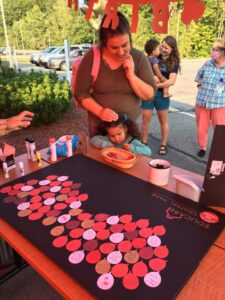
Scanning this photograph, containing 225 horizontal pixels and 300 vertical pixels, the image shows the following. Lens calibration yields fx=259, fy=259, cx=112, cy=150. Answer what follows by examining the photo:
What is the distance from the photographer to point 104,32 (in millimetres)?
1546

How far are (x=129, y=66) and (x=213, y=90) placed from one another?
1.91 m

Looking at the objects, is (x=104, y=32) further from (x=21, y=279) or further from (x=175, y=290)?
(x=21, y=279)

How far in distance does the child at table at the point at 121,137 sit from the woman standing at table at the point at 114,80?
0.08m

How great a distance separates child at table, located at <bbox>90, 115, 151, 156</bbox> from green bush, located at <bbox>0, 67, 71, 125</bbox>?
266 centimetres

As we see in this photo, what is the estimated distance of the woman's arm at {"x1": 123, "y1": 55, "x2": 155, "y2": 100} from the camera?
5.14ft

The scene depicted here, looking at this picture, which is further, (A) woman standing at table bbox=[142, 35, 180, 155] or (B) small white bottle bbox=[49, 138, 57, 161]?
(A) woman standing at table bbox=[142, 35, 180, 155]

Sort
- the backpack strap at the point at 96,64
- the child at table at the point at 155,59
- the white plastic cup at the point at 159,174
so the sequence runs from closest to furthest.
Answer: the white plastic cup at the point at 159,174
the backpack strap at the point at 96,64
the child at table at the point at 155,59

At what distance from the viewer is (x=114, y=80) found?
1.66 metres

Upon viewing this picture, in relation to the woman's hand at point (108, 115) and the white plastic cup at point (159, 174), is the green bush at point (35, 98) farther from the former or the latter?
the white plastic cup at point (159, 174)

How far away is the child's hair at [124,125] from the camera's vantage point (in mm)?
1715

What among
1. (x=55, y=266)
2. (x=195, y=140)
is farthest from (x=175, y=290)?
(x=195, y=140)

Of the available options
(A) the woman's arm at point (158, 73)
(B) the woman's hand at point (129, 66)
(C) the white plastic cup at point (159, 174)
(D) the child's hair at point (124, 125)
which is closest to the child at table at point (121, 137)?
→ (D) the child's hair at point (124, 125)

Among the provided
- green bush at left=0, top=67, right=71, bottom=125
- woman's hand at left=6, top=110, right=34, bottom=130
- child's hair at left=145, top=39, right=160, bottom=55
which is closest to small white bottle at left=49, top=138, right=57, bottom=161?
woman's hand at left=6, top=110, right=34, bottom=130

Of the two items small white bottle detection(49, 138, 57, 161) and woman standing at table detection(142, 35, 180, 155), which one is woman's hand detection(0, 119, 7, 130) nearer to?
small white bottle detection(49, 138, 57, 161)
